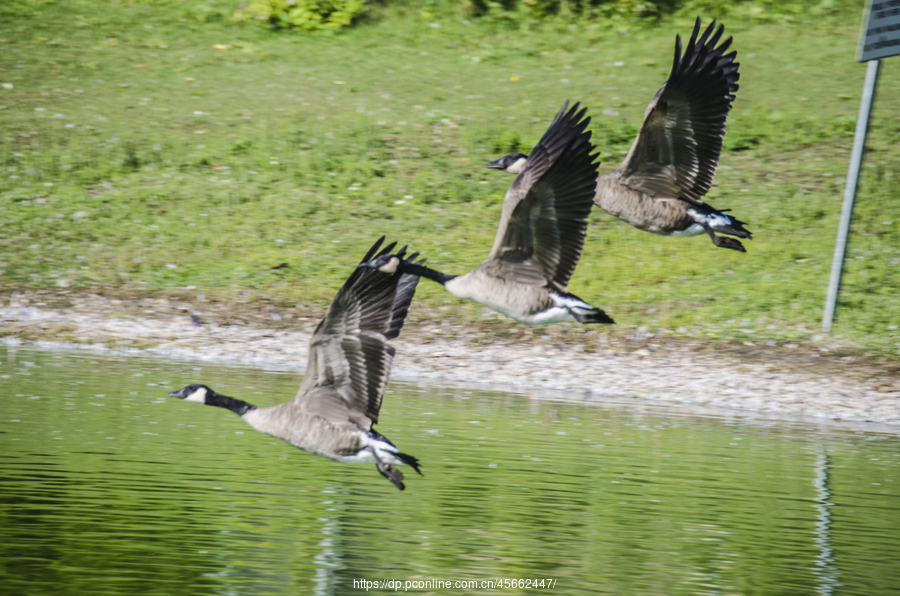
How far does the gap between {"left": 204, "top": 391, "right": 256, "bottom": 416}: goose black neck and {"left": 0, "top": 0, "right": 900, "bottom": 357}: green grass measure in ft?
32.2

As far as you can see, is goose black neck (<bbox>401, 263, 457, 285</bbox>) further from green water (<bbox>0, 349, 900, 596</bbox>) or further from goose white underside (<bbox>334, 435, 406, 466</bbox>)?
green water (<bbox>0, 349, 900, 596</bbox>)

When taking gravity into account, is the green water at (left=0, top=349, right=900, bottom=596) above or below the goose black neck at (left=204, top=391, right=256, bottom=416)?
below

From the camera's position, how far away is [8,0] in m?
31.4

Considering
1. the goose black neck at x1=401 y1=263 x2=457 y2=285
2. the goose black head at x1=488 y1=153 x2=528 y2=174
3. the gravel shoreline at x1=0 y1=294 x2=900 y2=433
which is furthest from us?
the gravel shoreline at x1=0 y1=294 x2=900 y2=433

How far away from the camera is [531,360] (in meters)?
16.4

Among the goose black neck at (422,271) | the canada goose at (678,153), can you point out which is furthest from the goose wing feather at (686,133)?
the goose black neck at (422,271)

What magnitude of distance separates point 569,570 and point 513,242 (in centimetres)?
242

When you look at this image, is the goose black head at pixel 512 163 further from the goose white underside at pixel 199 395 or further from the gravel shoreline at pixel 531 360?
the gravel shoreline at pixel 531 360

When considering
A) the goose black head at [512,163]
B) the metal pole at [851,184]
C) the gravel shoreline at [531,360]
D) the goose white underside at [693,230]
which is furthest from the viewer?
the metal pole at [851,184]

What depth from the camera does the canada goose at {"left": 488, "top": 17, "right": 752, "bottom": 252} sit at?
7969mm

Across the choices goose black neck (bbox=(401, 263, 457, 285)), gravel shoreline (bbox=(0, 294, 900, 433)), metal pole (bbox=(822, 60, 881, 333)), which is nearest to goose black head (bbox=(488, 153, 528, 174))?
goose black neck (bbox=(401, 263, 457, 285))

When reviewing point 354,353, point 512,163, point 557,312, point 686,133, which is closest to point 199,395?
point 354,353

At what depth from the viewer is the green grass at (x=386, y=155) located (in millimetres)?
18891

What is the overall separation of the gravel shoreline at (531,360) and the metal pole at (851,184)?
1134mm
